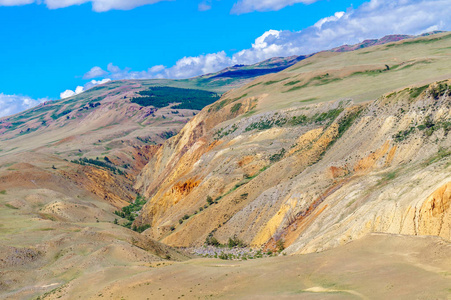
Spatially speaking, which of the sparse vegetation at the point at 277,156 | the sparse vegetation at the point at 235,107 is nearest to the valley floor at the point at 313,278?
the sparse vegetation at the point at 277,156

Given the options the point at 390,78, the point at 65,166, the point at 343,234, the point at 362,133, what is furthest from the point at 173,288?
the point at 65,166

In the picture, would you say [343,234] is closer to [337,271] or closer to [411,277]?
[337,271]

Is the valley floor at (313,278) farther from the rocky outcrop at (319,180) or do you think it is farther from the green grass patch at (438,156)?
the green grass patch at (438,156)

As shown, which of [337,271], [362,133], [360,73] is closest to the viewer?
[337,271]

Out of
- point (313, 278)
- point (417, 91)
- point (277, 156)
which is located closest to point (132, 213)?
point (277, 156)

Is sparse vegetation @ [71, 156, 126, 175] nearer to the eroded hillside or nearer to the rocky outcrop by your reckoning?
the eroded hillside

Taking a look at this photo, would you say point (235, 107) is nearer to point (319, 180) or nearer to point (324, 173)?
point (324, 173)
